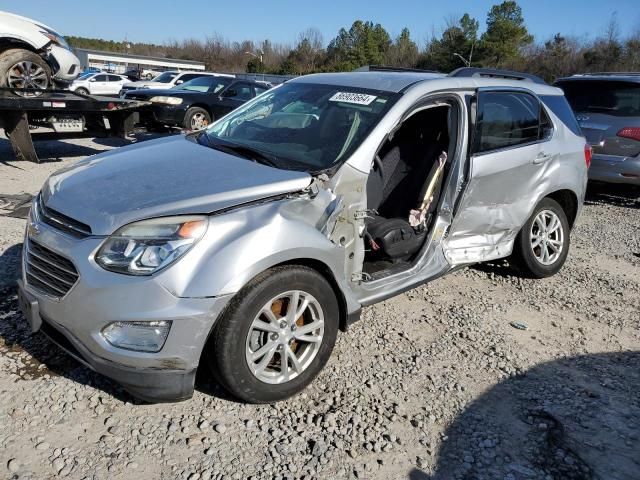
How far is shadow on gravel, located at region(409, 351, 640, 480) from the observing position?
254 cm

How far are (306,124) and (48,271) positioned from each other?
6.19 feet

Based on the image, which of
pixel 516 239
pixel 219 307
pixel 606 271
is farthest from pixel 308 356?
pixel 606 271

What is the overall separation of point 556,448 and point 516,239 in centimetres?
224

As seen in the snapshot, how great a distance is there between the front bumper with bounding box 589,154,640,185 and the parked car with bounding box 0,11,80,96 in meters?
8.66

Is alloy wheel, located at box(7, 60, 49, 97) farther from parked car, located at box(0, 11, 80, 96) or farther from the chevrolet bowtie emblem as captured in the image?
the chevrolet bowtie emblem

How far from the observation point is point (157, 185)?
9.11 ft

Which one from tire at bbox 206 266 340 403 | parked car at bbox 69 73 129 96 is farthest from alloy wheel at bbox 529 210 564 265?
parked car at bbox 69 73 129 96

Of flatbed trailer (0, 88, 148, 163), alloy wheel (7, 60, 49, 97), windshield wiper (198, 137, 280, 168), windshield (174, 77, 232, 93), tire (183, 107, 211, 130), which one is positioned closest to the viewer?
windshield wiper (198, 137, 280, 168)

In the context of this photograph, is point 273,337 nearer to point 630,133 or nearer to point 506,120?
point 506,120

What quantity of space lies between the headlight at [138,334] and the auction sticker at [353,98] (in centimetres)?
198

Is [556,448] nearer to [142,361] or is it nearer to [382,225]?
[382,225]

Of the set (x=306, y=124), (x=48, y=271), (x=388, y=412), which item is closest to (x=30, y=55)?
(x=306, y=124)

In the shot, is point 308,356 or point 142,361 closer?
point 142,361

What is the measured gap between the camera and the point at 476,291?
15.1 ft
